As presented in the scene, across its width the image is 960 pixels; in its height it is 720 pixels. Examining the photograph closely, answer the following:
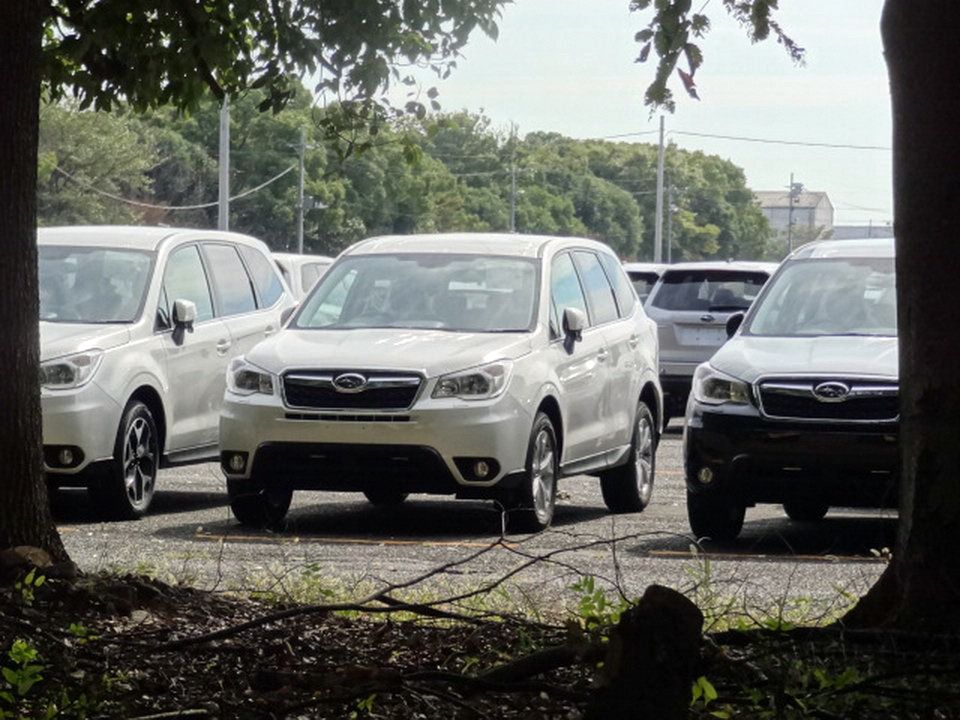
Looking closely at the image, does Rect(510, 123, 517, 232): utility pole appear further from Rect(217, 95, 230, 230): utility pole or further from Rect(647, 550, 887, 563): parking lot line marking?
Rect(647, 550, 887, 563): parking lot line marking

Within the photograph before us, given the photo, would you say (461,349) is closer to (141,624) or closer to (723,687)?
(141,624)

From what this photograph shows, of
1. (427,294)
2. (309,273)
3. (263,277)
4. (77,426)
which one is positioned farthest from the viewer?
(309,273)

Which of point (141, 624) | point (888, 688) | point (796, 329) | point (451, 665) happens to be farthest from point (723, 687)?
point (796, 329)

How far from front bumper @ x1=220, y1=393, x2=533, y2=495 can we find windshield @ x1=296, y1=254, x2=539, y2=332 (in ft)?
3.51

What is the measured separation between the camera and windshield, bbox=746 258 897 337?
13.6 meters

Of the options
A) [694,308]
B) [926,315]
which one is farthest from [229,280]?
[926,315]

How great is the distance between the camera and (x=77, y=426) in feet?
44.5

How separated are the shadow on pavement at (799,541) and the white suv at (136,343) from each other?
3.29 meters

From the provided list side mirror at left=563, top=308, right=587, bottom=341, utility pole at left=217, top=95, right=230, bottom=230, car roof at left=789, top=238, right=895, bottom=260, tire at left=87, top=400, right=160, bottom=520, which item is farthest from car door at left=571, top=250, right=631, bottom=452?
utility pole at left=217, top=95, right=230, bottom=230

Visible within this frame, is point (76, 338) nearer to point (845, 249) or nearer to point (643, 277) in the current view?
point (845, 249)

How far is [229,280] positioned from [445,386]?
3.61 m

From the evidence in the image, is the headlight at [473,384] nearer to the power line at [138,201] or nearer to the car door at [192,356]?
the car door at [192,356]

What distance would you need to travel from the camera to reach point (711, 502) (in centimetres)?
1265

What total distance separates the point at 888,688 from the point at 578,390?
9.00 meters
